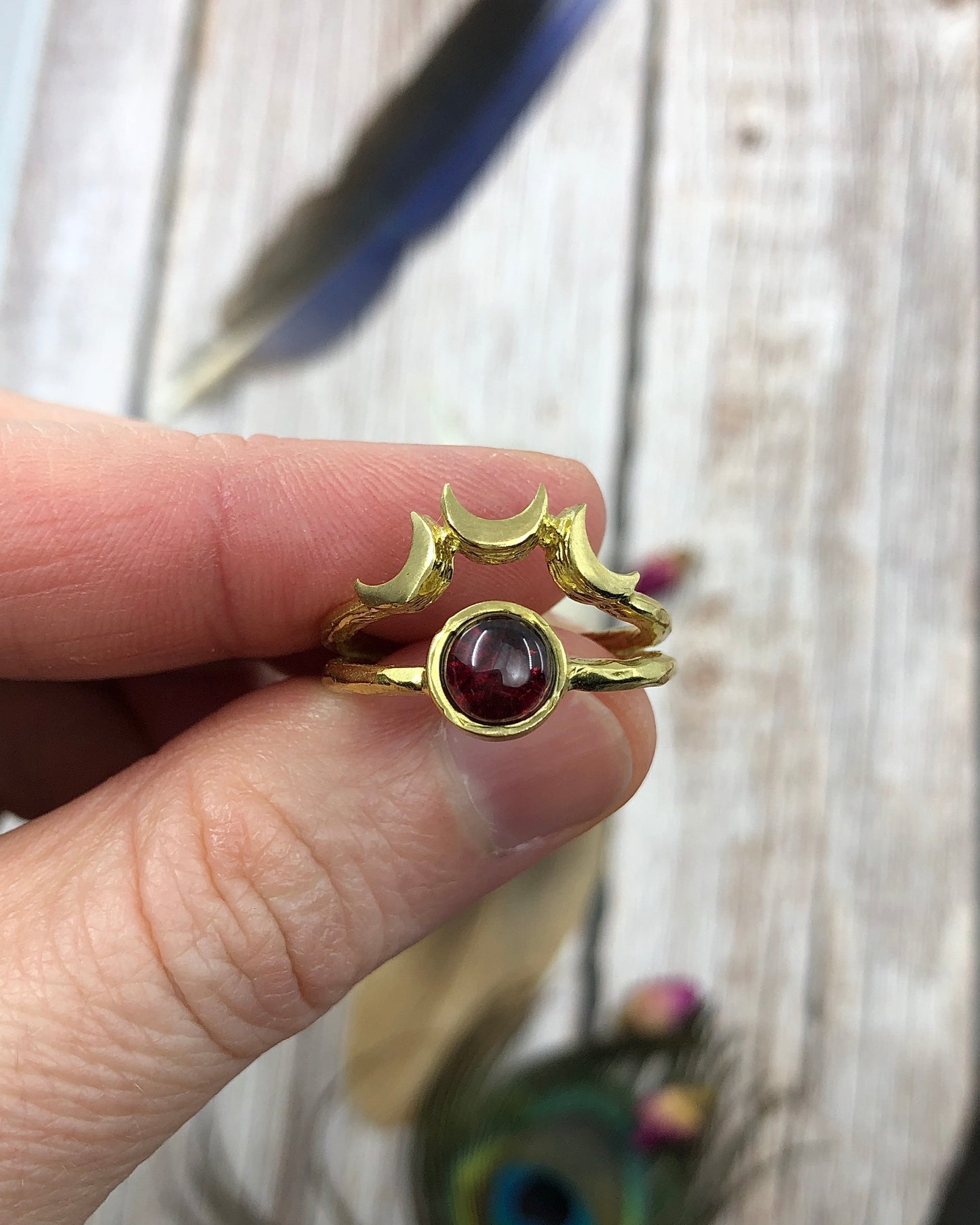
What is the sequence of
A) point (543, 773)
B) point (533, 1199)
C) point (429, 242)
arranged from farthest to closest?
point (429, 242) < point (533, 1199) < point (543, 773)

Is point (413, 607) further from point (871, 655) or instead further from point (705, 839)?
point (871, 655)

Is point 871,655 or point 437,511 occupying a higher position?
point 437,511

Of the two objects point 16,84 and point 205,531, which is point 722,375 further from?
point 16,84

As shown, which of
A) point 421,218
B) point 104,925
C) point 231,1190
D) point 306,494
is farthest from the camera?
point 421,218

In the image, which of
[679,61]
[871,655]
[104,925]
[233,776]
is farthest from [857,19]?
[104,925]

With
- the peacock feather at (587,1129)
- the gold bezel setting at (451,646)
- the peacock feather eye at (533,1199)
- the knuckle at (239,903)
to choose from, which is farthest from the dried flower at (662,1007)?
the gold bezel setting at (451,646)

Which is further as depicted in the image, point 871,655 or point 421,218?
point 421,218

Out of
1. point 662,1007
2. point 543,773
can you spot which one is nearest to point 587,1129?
point 662,1007

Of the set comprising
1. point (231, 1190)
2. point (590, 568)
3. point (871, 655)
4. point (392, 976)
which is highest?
point (590, 568)
